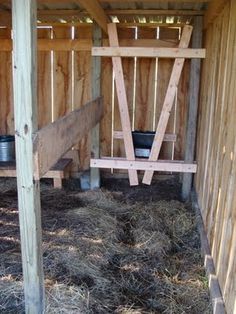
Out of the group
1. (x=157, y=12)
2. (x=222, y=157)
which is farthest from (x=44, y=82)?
(x=222, y=157)

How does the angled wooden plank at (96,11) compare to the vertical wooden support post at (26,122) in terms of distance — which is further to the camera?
the angled wooden plank at (96,11)

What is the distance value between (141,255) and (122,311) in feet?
2.61

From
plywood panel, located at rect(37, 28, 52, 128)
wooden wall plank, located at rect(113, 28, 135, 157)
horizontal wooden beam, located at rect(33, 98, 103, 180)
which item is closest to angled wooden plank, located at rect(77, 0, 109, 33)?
wooden wall plank, located at rect(113, 28, 135, 157)

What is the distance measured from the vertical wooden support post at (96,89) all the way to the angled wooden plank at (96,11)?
126 mm

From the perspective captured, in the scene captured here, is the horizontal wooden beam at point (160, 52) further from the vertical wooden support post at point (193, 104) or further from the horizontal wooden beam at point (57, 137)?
the horizontal wooden beam at point (57, 137)

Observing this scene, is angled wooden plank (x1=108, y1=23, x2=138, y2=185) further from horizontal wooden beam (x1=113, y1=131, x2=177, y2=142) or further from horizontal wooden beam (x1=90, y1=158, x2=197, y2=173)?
horizontal wooden beam (x1=113, y1=131, x2=177, y2=142)

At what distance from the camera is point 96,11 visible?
11.5 feet

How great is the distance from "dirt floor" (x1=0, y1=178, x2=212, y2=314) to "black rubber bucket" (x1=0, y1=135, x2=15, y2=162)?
49 centimetres

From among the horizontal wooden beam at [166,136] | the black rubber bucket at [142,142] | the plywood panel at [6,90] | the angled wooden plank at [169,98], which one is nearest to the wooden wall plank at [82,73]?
the horizontal wooden beam at [166,136]

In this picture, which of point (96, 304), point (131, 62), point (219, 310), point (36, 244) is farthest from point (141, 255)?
point (131, 62)

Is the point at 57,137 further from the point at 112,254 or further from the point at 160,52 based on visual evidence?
the point at 160,52

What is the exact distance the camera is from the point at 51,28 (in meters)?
4.84

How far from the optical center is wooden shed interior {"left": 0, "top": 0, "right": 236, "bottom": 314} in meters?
1.90

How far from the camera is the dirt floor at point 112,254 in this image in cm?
247
